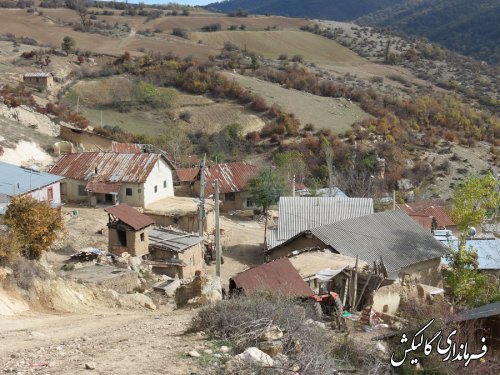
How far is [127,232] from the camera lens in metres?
21.7

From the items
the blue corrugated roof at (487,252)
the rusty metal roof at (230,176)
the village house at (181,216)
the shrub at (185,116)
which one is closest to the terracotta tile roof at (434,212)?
the blue corrugated roof at (487,252)

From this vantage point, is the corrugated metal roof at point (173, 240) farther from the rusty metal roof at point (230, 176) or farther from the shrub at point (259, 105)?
the shrub at point (259, 105)

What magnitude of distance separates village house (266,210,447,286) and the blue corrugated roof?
1.72 meters

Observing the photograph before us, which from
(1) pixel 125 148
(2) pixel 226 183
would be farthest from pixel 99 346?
(1) pixel 125 148

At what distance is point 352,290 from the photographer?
16.5m

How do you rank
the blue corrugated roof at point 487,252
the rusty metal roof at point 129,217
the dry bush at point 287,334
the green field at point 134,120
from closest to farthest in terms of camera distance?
1. the dry bush at point 287,334
2. the rusty metal roof at point 129,217
3. the blue corrugated roof at point 487,252
4. the green field at point 134,120

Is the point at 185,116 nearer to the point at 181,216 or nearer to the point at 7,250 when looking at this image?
the point at 181,216

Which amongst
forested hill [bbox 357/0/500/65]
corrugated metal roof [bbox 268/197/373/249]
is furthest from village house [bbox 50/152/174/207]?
forested hill [bbox 357/0/500/65]

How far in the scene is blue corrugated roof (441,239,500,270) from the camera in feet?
77.3

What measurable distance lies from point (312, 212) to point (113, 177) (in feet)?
34.7

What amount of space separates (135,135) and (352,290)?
34893 millimetres

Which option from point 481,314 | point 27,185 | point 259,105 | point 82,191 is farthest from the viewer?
point 259,105

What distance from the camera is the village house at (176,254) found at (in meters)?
21.2

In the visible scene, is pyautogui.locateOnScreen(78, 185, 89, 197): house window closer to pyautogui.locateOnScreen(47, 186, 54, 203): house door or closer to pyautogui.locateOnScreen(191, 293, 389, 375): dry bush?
pyautogui.locateOnScreen(47, 186, 54, 203): house door
